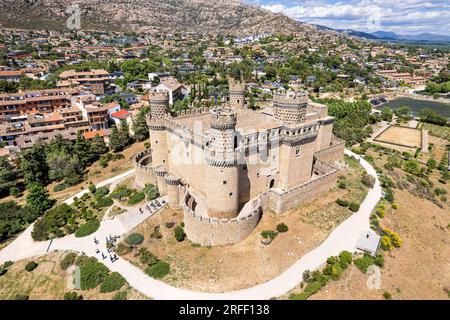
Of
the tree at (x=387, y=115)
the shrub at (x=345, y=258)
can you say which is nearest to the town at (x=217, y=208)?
the shrub at (x=345, y=258)

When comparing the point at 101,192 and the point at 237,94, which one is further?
the point at 101,192

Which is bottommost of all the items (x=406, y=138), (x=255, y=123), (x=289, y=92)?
(x=406, y=138)

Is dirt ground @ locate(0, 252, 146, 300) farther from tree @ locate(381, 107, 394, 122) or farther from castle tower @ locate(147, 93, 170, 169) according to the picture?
tree @ locate(381, 107, 394, 122)

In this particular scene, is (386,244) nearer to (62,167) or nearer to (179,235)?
(179,235)

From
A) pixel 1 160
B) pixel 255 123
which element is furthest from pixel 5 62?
pixel 255 123

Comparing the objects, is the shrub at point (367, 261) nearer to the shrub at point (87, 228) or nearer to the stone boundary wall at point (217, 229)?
the stone boundary wall at point (217, 229)

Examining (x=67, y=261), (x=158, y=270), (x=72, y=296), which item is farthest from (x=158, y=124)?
(x=72, y=296)

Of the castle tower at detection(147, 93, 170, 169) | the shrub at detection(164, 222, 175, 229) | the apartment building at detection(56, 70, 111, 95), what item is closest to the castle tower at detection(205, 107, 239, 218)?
the shrub at detection(164, 222, 175, 229)
